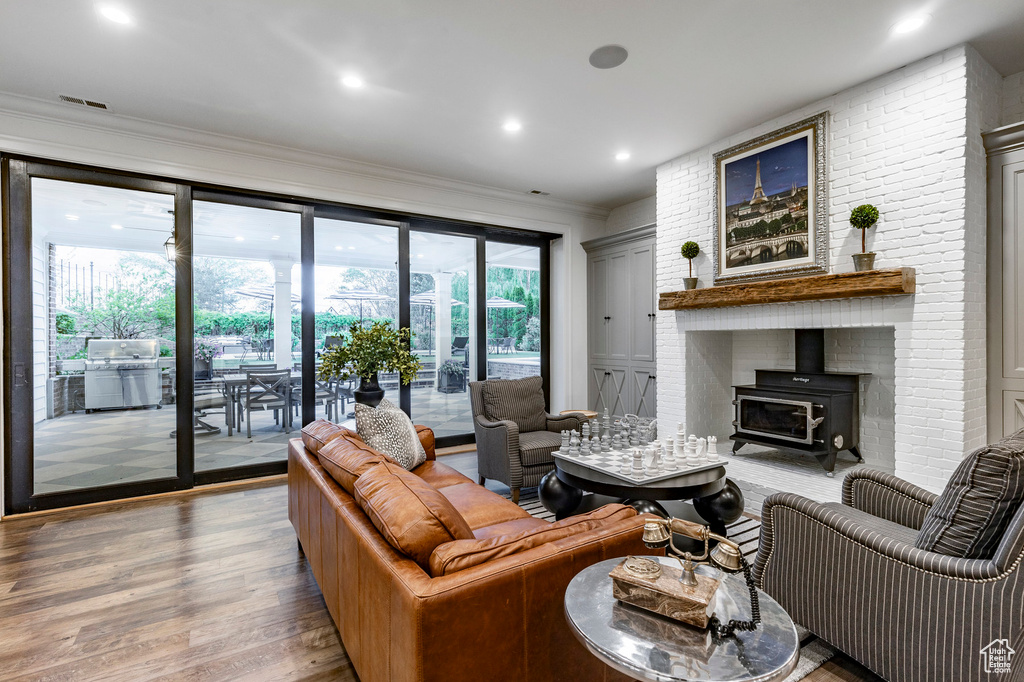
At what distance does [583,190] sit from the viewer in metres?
5.40

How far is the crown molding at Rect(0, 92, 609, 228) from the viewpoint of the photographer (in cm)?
332

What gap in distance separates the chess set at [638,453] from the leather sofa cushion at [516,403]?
34.7 inches

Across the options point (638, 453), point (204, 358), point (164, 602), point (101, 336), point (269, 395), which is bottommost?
point (164, 602)

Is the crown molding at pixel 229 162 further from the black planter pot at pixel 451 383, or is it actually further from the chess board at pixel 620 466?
the chess board at pixel 620 466

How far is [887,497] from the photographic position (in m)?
2.01

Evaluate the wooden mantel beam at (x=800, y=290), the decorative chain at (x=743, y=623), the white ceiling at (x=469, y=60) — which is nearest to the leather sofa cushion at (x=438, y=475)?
the decorative chain at (x=743, y=623)

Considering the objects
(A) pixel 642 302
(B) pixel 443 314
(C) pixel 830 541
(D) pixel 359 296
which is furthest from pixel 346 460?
(A) pixel 642 302

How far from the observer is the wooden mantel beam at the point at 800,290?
292cm

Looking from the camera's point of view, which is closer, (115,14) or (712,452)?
(115,14)

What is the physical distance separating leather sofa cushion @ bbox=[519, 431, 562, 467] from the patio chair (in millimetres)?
2256

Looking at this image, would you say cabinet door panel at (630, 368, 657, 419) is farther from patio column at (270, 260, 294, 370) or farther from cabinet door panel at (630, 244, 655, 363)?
patio column at (270, 260, 294, 370)

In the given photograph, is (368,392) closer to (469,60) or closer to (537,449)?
(537,449)

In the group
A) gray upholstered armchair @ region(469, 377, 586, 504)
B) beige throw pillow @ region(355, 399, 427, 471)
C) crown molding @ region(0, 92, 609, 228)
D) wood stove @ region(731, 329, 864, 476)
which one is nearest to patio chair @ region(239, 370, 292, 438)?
crown molding @ region(0, 92, 609, 228)

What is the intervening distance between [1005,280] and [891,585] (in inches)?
98.5
